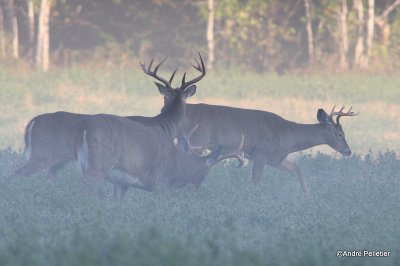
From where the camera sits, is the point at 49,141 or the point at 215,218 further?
the point at 49,141

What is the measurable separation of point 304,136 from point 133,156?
391cm

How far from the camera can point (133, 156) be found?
1363 centimetres

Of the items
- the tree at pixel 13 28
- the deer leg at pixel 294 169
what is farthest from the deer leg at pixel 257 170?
the tree at pixel 13 28

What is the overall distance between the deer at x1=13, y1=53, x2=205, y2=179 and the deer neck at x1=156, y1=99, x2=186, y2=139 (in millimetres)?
236

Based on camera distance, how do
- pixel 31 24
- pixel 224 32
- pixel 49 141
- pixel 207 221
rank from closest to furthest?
pixel 207 221, pixel 49 141, pixel 31 24, pixel 224 32

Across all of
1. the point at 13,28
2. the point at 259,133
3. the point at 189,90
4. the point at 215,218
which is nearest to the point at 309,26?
the point at 13,28

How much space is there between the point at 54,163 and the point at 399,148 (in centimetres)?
924

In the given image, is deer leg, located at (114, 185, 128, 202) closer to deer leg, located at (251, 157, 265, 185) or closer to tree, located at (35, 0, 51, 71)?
deer leg, located at (251, 157, 265, 185)

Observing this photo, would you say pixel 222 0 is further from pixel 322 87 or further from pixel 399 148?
pixel 399 148

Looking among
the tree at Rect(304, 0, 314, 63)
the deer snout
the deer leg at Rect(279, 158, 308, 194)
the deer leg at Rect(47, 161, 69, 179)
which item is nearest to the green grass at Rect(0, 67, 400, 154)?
the deer snout

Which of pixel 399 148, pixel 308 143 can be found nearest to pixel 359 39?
pixel 399 148

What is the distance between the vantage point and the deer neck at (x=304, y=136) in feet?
55.3

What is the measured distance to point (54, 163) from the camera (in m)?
14.9

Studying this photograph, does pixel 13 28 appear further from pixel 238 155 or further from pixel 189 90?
pixel 238 155
